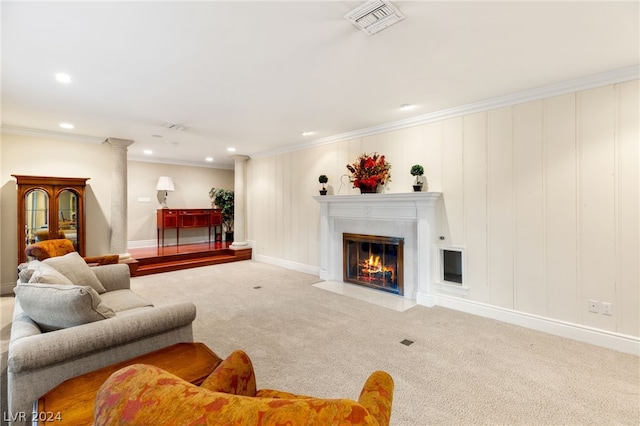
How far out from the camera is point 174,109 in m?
3.70

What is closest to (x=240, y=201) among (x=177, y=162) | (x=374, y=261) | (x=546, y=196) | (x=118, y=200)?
(x=177, y=162)

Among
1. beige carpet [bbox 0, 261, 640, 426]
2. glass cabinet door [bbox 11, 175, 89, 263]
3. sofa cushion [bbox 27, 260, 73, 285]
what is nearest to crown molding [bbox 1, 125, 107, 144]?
glass cabinet door [bbox 11, 175, 89, 263]

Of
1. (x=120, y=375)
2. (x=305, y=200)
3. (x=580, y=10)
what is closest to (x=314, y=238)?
(x=305, y=200)

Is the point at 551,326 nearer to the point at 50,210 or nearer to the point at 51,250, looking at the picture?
the point at 51,250

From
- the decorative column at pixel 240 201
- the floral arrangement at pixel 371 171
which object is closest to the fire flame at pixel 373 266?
the floral arrangement at pixel 371 171

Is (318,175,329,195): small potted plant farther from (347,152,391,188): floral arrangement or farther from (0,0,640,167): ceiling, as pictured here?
(0,0,640,167): ceiling

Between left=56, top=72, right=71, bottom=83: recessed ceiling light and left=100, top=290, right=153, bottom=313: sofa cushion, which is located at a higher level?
left=56, top=72, right=71, bottom=83: recessed ceiling light

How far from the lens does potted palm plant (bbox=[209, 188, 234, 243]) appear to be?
26.7 ft

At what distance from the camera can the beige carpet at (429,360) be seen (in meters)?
1.87

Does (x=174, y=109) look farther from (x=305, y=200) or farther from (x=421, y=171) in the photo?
(x=421, y=171)

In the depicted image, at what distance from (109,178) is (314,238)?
3.95 metres

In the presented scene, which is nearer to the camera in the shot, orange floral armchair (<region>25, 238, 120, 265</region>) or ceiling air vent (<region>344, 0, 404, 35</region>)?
ceiling air vent (<region>344, 0, 404, 35</region>)

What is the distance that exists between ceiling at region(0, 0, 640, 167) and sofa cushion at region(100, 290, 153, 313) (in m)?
2.10

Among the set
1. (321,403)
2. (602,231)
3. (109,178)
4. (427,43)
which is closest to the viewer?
(321,403)
